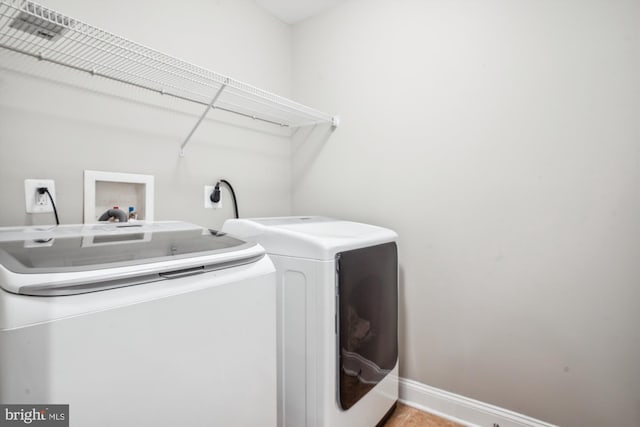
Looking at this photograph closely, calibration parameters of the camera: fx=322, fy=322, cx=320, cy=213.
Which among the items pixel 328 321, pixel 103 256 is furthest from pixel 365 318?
pixel 103 256

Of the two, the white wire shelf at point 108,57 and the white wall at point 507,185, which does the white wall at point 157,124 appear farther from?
the white wall at point 507,185

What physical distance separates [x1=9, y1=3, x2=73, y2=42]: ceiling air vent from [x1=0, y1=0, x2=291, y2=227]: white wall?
258 millimetres

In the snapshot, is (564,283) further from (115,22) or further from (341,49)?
(115,22)

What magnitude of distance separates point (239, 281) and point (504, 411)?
4.81 ft

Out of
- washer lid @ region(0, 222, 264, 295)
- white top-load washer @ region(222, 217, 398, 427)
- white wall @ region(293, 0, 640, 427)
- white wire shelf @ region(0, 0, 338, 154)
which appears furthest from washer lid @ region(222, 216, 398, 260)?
white wire shelf @ region(0, 0, 338, 154)

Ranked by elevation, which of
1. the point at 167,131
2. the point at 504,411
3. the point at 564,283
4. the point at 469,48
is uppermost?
the point at 469,48

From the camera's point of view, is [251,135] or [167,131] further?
[251,135]

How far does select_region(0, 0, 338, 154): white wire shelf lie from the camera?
1.00 m

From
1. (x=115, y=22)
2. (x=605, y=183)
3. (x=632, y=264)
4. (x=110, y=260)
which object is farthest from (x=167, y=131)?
(x=632, y=264)

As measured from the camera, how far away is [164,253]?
876 mm

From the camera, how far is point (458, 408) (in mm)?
1653

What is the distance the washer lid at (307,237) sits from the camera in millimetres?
1276

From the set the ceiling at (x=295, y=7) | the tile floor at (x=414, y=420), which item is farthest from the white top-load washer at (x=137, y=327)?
the ceiling at (x=295, y=7)

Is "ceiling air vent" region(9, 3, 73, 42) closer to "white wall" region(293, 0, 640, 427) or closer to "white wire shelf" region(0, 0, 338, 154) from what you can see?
"white wire shelf" region(0, 0, 338, 154)
